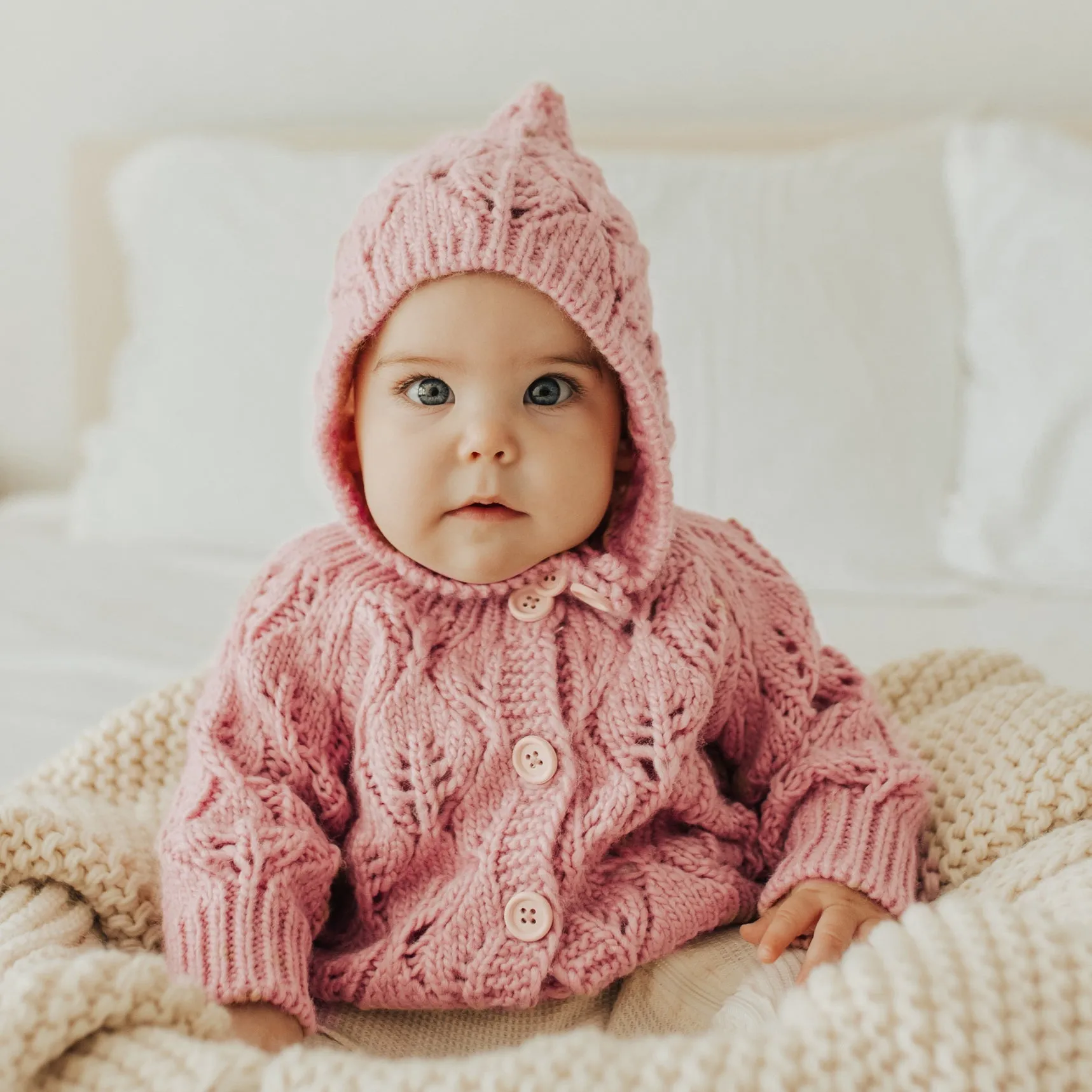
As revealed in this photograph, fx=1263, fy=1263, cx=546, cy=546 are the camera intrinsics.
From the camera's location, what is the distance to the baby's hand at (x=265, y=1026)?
77 centimetres

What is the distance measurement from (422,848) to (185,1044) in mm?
266

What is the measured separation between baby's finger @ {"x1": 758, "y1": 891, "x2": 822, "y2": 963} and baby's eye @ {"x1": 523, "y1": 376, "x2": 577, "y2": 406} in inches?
15.3

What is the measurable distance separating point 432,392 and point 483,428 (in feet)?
0.19

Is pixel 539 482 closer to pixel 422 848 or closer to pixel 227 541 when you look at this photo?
pixel 422 848

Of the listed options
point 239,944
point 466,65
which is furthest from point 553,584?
point 466,65

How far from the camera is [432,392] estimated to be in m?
0.91

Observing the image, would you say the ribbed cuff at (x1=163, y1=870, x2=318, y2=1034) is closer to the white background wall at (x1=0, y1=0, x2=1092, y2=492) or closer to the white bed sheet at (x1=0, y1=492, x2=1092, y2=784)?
the white bed sheet at (x1=0, y1=492, x2=1092, y2=784)

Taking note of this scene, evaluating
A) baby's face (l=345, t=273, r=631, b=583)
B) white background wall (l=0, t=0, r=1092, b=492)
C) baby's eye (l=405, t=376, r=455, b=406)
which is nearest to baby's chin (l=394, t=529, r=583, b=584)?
baby's face (l=345, t=273, r=631, b=583)

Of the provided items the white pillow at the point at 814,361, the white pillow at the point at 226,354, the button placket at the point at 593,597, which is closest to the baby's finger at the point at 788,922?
the button placket at the point at 593,597

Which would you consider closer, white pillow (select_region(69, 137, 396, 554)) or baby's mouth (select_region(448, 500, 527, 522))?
baby's mouth (select_region(448, 500, 527, 522))

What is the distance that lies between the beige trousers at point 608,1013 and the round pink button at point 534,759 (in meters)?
0.15

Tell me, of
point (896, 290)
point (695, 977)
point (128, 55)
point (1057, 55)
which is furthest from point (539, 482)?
point (128, 55)

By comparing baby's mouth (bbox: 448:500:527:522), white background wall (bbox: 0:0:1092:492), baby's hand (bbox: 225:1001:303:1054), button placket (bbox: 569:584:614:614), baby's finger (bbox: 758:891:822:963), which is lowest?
baby's hand (bbox: 225:1001:303:1054)

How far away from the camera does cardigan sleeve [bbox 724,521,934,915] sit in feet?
2.94
